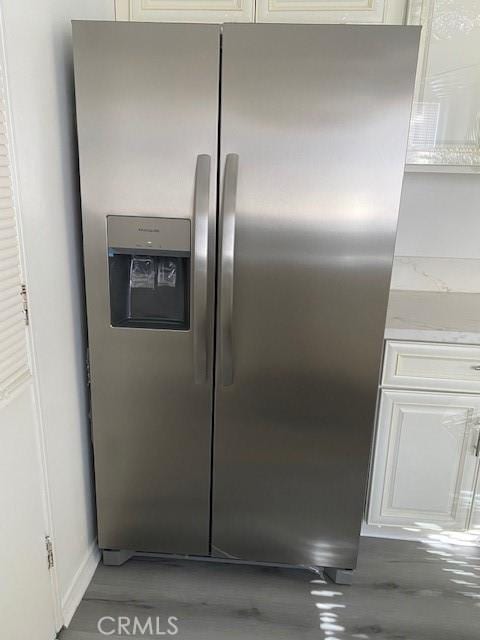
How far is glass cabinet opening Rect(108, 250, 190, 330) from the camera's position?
1659 millimetres

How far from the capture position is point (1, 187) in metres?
1.21

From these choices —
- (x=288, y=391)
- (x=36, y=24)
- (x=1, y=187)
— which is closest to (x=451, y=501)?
(x=288, y=391)

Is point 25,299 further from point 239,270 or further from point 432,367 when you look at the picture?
point 432,367

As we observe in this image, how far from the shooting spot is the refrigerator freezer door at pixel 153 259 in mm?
1468

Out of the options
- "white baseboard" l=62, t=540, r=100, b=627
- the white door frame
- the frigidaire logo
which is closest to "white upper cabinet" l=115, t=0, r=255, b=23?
the white door frame

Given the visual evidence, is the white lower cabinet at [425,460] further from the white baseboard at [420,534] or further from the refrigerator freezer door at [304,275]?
the refrigerator freezer door at [304,275]

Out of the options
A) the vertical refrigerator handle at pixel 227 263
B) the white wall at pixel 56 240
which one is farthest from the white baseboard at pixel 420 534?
the white wall at pixel 56 240

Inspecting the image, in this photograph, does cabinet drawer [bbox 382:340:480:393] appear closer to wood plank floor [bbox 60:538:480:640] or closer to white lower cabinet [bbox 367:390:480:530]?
white lower cabinet [bbox 367:390:480:530]

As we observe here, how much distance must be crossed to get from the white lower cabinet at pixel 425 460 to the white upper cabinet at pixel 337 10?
1.37 m

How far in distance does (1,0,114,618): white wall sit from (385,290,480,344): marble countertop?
45.1 inches

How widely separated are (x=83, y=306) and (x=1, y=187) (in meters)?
0.65

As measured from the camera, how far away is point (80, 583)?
185 centimetres

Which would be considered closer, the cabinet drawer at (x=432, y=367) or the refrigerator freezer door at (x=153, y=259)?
the refrigerator freezer door at (x=153, y=259)

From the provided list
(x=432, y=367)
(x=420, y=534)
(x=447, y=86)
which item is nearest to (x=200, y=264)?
(x=432, y=367)
